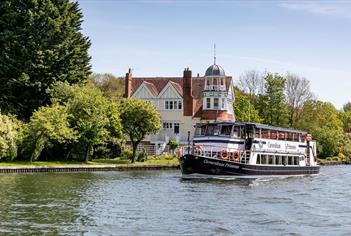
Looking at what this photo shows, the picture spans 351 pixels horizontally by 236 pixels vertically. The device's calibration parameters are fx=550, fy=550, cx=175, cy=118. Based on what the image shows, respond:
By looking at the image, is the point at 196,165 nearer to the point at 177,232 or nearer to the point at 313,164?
the point at 313,164

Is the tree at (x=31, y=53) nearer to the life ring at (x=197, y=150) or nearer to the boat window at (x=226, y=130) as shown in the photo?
the life ring at (x=197, y=150)

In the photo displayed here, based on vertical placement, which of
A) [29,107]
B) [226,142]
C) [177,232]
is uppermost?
[29,107]

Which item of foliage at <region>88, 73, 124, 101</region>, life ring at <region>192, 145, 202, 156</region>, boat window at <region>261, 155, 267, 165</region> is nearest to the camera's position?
life ring at <region>192, 145, 202, 156</region>

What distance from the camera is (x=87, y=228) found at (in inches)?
967

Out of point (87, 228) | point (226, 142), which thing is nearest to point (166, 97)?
point (226, 142)

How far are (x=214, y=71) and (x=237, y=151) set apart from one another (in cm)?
3802

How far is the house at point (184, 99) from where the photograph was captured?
89625 millimetres

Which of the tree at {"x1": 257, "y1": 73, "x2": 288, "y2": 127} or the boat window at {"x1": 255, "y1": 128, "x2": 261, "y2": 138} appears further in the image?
the tree at {"x1": 257, "y1": 73, "x2": 288, "y2": 127}

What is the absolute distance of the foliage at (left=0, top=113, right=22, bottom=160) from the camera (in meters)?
57.8

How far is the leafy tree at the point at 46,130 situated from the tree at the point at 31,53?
8.94 meters

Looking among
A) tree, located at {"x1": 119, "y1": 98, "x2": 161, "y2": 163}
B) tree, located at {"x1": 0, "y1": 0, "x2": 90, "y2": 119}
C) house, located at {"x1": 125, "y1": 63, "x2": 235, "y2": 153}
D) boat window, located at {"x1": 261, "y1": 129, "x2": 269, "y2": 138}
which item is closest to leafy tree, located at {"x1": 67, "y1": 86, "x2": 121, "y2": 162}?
tree, located at {"x1": 119, "y1": 98, "x2": 161, "y2": 163}

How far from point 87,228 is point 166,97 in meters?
69.2

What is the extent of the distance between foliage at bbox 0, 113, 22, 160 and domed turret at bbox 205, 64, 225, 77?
123 ft

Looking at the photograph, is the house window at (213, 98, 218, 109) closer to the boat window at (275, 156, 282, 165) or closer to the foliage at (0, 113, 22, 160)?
the boat window at (275, 156, 282, 165)
